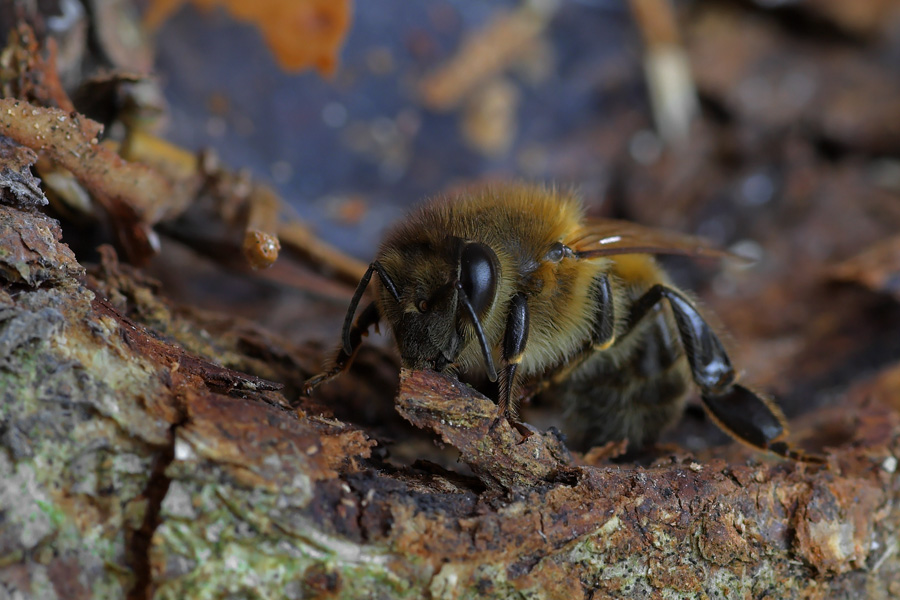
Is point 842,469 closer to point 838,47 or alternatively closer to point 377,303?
point 377,303

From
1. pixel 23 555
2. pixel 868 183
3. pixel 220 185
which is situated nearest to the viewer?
pixel 23 555

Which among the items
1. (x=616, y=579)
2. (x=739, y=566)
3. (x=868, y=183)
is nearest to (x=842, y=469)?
(x=739, y=566)

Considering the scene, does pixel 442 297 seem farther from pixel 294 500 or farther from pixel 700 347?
pixel 700 347

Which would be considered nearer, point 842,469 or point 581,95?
point 842,469

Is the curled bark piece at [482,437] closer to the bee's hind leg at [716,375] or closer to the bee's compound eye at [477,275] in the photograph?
the bee's compound eye at [477,275]

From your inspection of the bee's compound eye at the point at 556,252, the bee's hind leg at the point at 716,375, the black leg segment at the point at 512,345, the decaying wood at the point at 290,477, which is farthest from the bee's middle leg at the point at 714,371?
the black leg segment at the point at 512,345

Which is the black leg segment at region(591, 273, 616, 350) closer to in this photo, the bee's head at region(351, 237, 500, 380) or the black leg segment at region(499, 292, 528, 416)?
the black leg segment at region(499, 292, 528, 416)

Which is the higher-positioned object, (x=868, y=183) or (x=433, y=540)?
(x=433, y=540)
